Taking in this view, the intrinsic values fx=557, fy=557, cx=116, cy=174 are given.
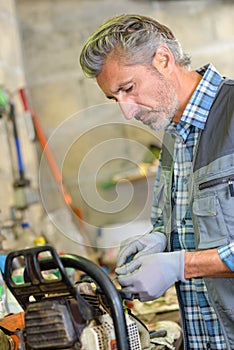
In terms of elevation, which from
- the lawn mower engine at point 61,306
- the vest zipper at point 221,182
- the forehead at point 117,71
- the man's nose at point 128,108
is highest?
the forehead at point 117,71

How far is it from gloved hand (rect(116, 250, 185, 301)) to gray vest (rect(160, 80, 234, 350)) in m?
0.11

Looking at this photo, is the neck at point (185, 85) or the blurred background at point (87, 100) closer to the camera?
the neck at point (185, 85)

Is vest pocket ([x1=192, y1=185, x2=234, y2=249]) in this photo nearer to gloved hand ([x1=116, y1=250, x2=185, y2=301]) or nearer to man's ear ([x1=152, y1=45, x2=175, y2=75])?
gloved hand ([x1=116, y1=250, x2=185, y2=301])

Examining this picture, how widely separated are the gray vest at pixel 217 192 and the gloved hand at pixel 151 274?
112mm

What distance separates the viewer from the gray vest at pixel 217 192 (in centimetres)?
139

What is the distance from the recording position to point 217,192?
1.42 m

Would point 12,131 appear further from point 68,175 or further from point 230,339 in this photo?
point 230,339

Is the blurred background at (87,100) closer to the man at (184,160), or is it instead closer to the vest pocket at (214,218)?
the man at (184,160)

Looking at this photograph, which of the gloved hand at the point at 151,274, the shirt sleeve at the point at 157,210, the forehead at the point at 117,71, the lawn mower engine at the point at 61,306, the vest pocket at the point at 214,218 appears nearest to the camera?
the lawn mower engine at the point at 61,306

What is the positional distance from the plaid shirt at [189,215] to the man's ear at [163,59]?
102 mm

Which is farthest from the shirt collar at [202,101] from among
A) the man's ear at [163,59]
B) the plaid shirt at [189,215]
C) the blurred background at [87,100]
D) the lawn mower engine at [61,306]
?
the blurred background at [87,100]

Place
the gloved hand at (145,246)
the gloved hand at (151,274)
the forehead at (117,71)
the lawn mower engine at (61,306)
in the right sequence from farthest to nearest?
the gloved hand at (145,246) < the forehead at (117,71) < the gloved hand at (151,274) < the lawn mower engine at (61,306)

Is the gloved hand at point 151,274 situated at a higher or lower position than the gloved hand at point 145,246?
lower

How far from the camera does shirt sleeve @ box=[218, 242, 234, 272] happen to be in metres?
1.28
